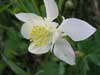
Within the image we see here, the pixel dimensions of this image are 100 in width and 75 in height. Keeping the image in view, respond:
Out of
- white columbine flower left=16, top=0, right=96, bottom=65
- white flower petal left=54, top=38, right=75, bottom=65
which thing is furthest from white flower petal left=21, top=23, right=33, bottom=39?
white flower petal left=54, top=38, right=75, bottom=65

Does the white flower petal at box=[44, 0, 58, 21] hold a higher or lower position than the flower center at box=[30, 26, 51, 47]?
higher

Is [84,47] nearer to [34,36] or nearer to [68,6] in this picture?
[34,36]

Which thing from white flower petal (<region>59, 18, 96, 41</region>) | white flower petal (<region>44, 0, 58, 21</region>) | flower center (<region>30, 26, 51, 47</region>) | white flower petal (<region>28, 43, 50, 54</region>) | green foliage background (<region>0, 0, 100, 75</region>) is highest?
white flower petal (<region>44, 0, 58, 21</region>)

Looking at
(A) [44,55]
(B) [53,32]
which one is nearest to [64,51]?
(B) [53,32]

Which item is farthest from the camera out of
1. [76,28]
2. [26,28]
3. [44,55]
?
[44,55]

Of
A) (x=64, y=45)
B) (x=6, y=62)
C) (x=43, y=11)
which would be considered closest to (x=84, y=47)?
(x=64, y=45)

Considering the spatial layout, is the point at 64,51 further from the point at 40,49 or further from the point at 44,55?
the point at 44,55

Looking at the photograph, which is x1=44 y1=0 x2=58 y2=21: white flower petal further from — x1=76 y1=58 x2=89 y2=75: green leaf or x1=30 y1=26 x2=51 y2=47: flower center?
x1=76 y1=58 x2=89 y2=75: green leaf
